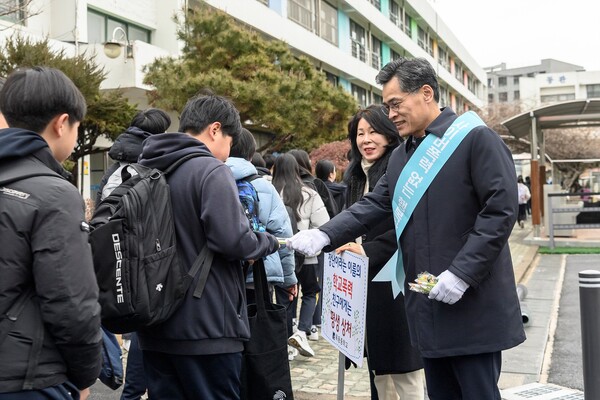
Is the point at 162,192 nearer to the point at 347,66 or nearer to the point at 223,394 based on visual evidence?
the point at 223,394

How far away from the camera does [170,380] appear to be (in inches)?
119

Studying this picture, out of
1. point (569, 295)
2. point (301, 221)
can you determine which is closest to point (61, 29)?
point (301, 221)

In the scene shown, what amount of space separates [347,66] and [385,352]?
96.0 feet

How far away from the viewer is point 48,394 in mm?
2102

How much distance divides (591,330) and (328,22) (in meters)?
28.9

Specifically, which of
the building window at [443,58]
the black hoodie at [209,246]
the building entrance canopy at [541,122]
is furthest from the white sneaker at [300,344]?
the building window at [443,58]

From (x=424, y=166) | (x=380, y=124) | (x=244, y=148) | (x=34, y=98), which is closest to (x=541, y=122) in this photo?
(x=244, y=148)

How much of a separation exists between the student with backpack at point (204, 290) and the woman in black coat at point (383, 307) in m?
0.91

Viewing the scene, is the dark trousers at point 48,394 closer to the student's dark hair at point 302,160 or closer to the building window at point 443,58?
the student's dark hair at point 302,160

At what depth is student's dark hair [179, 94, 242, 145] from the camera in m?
3.24

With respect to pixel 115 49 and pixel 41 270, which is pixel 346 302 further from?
pixel 115 49

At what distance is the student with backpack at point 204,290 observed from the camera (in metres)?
2.85

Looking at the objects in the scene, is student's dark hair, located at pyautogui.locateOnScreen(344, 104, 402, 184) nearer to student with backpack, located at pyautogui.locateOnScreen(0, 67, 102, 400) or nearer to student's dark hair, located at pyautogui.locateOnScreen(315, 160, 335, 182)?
student with backpack, located at pyautogui.locateOnScreen(0, 67, 102, 400)

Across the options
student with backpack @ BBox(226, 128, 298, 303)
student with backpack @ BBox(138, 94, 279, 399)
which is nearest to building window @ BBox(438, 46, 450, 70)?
student with backpack @ BBox(226, 128, 298, 303)
